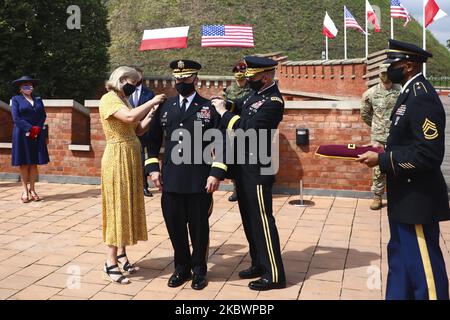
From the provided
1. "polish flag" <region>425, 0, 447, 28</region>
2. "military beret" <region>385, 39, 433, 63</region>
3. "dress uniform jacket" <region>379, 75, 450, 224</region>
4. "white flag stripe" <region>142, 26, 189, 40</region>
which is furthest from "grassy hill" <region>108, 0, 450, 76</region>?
"dress uniform jacket" <region>379, 75, 450, 224</region>

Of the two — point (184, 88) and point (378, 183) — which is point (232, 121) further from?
point (378, 183)

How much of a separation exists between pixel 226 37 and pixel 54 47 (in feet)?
23.5

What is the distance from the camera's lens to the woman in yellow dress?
4426mm

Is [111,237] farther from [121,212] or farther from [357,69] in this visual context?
[357,69]

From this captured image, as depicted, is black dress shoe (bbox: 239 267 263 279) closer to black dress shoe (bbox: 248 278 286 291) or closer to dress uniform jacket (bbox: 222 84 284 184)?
black dress shoe (bbox: 248 278 286 291)

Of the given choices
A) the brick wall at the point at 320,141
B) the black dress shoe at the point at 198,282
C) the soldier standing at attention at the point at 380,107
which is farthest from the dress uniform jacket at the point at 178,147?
the brick wall at the point at 320,141

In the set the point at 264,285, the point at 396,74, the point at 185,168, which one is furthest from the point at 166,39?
the point at 396,74

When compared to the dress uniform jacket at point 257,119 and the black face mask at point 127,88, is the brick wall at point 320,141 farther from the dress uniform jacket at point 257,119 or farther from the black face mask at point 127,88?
the black face mask at point 127,88

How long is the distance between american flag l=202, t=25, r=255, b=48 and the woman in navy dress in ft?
32.9

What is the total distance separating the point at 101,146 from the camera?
9.10 meters

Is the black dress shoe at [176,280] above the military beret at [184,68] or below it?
below

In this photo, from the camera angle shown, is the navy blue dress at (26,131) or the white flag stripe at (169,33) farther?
the white flag stripe at (169,33)

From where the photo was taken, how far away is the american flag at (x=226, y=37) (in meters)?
17.2

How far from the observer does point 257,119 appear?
4.07 meters
